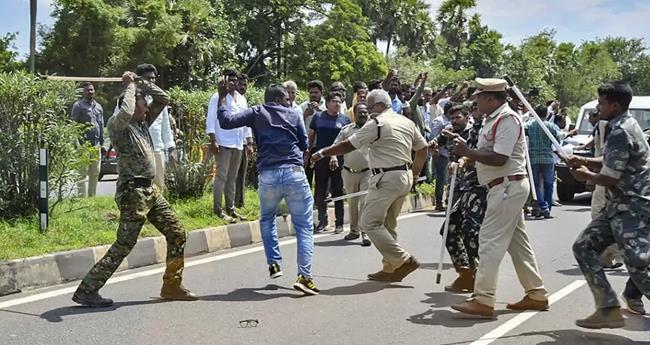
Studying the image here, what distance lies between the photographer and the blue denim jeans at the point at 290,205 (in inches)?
288

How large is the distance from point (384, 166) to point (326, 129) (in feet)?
9.99

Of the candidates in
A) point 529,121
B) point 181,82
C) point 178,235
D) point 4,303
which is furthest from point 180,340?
point 181,82

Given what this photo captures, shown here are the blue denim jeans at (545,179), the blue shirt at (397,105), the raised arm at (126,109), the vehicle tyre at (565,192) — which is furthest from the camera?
the vehicle tyre at (565,192)

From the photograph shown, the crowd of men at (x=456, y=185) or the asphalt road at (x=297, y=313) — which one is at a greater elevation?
the crowd of men at (x=456, y=185)

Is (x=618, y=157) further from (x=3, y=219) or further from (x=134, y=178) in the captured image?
(x=3, y=219)

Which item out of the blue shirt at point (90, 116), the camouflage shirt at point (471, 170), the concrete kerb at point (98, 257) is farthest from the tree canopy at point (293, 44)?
the camouflage shirt at point (471, 170)

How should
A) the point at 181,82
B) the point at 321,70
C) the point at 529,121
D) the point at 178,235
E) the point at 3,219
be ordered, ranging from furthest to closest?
the point at 321,70 < the point at 181,82 < the point at 529,121 < the point at 3,219 < the point at 178,235

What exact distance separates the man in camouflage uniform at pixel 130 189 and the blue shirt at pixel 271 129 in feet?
2.75

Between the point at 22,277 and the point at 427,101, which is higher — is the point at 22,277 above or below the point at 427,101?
below

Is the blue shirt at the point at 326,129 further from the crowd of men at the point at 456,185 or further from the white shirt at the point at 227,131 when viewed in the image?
the white shirt at the point at 227,131

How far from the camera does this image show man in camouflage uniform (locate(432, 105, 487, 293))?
720 centimetres

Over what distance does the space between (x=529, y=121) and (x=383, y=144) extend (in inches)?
243

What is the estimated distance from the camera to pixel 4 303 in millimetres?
6719

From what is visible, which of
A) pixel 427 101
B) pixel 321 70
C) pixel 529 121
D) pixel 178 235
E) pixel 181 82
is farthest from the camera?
pixel 321 70
